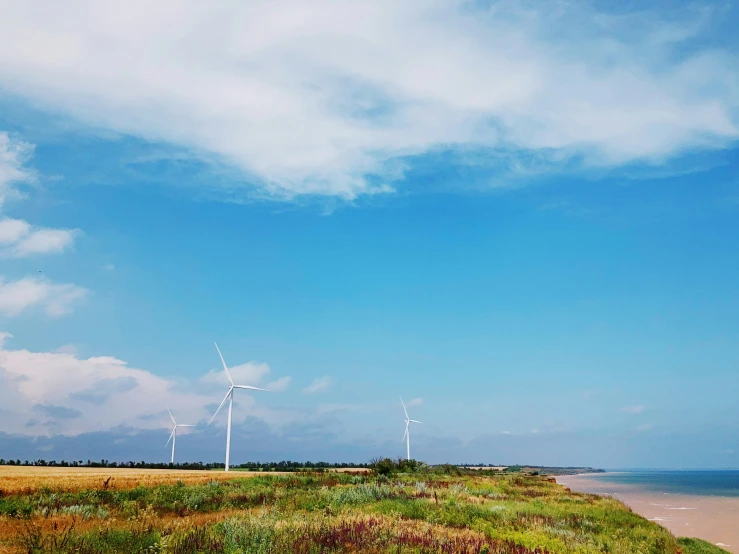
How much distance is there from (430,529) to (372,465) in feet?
147

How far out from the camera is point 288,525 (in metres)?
15.0

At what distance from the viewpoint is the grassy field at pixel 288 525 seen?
1234 centimetres

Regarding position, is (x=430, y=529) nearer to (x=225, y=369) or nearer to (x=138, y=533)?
(x=138, y=533)

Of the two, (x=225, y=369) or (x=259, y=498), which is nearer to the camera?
(x=259, y=498)

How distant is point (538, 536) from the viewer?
16484 millimetres

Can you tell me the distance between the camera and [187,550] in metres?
11.6

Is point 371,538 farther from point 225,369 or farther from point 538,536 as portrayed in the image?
point 225,369

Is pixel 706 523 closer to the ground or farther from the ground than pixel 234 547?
closer to the ground

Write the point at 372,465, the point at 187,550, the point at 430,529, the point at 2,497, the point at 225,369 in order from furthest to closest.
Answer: the point at 225,369 → the point at 372,465 → the point at 2,497 → the point at 430,529 → the point at 187,550

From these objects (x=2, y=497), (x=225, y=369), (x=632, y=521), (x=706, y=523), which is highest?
(x=225, y=369)

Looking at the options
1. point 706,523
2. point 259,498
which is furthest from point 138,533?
point 706,523

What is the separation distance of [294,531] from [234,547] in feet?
8.54

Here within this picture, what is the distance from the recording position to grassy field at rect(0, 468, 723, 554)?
12.3 m

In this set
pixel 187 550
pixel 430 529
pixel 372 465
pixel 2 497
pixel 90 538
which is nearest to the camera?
pixel 187 550
